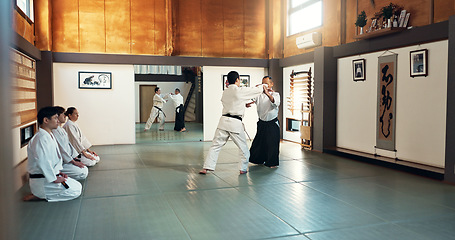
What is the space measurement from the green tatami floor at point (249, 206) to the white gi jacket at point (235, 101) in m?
0.71

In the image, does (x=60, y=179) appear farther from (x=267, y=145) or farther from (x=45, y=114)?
(x=267, y=145)

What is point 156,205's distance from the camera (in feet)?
12.4

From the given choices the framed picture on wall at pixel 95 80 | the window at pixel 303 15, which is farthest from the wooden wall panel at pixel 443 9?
the framed picture on wall at pixel 95 80

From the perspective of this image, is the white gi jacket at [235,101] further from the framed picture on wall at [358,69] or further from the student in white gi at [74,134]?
the framed picture on wall at [358,69]

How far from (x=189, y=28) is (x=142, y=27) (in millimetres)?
1168

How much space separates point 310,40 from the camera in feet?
25.8

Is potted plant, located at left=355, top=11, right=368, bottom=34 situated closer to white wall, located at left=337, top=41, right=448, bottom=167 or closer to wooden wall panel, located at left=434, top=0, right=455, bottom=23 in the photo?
white wall, located at left=337, top=41, right=448, bottom=167

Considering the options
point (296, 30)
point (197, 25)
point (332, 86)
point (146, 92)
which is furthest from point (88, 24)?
point (146, 92)

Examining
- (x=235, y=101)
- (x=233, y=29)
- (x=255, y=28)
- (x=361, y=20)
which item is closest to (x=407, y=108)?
(x=361, y=20)

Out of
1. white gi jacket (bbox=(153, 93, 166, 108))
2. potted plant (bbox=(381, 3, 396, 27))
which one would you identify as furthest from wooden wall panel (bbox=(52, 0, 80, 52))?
potted plant (bbox=(381, 3, 396, 27))

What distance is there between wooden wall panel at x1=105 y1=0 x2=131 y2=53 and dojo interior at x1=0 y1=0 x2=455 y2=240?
0.9 inches

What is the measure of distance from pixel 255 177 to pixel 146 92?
10819mm

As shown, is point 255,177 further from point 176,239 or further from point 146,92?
point 146,92

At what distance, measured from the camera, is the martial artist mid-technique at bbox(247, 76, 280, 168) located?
19.1 feet
